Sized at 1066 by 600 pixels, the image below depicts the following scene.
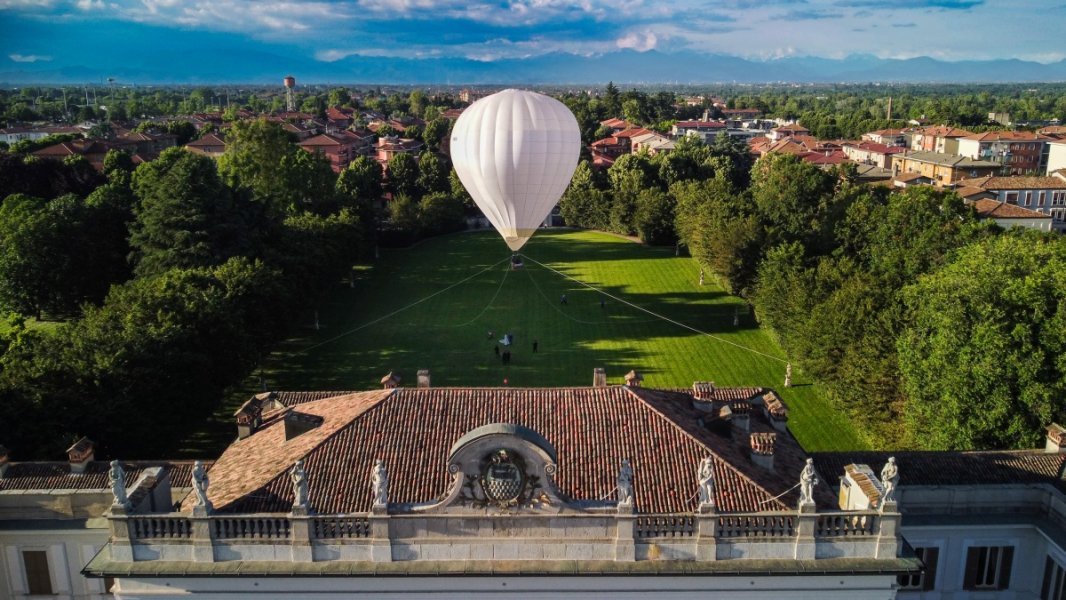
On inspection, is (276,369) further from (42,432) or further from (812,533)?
(812,533)

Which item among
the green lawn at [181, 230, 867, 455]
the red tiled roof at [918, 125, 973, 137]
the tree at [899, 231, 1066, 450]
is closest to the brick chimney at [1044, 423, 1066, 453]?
the tree at [899, 231, 1066, 450]

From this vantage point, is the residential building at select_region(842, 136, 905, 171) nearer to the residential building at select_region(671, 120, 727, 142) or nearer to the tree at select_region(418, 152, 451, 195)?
the residential building at select_region(671, 120, 727, 142)

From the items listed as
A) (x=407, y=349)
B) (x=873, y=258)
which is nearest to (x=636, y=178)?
(x=873, y=258)

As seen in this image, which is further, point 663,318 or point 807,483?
point 663,318

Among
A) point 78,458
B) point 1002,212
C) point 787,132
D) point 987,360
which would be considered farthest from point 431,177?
point 78,458

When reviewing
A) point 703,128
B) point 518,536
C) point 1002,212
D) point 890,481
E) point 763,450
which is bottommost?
point 518,536

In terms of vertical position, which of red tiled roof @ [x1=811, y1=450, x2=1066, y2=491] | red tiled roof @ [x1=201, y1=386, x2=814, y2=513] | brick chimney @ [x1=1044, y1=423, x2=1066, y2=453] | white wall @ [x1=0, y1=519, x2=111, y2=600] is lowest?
white wall @ [x1=0, y1=519, x2=111, y2=600]

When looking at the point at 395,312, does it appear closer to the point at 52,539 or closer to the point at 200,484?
the point at 52,539
